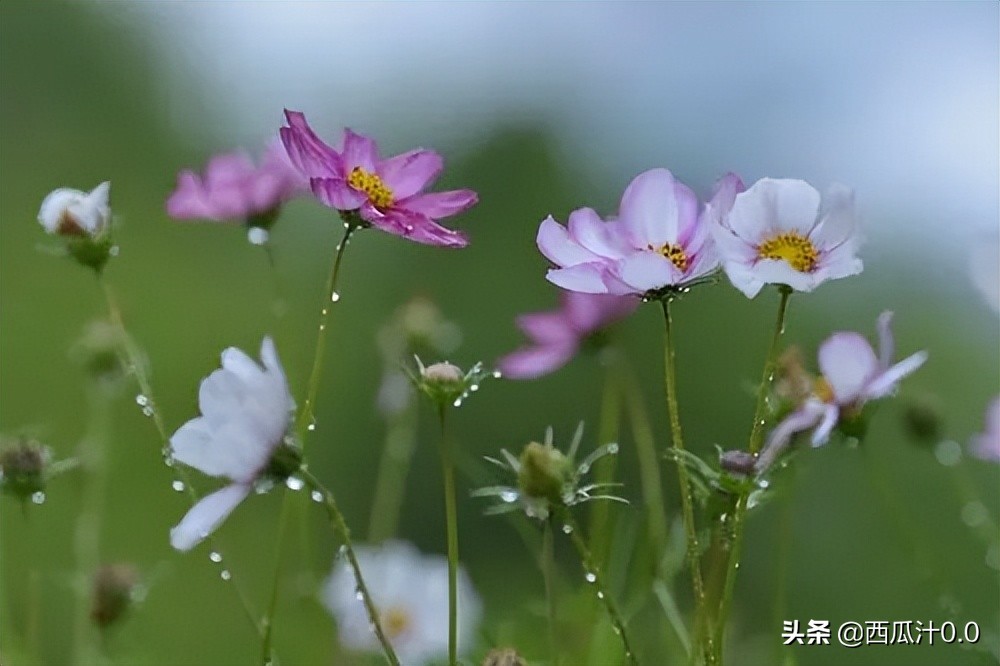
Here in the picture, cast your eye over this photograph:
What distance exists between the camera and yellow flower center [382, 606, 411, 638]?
0.49 m

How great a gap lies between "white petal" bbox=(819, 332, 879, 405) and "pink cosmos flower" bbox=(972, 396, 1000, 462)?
0.08 meters

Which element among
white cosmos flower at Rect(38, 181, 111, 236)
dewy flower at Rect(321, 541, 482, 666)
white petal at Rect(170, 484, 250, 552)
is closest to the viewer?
white petal at Rect(170, 484, 250, 552)

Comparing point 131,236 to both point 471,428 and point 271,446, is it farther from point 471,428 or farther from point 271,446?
point 271,446

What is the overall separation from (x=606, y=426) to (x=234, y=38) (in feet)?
1.67

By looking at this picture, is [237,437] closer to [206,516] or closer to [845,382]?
[206,516]

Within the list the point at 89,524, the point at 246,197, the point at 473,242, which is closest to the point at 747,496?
the point at 246,197

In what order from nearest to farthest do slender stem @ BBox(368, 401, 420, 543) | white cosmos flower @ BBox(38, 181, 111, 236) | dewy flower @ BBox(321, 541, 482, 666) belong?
1. white cosmos flower @ BBox(38, 181, 111, 236)
2. dewy flower @ BBox(321, 541, 482, 666)
3. slender stem @ BBox(368, 401, 420, 543)

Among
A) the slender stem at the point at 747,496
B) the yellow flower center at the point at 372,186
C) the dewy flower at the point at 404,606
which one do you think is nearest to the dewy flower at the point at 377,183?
the yellow flower center at the point at 372,186

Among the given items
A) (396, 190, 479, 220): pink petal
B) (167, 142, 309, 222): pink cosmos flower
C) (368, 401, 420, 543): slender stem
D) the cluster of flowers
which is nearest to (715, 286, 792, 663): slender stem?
the cluster of flowers

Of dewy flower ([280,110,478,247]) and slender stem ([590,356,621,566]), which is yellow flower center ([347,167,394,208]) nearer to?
dewy flower ([280,110,478,247])

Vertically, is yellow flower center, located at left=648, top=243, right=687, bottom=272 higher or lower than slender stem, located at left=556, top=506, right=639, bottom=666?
higher

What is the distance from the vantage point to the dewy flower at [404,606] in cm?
48

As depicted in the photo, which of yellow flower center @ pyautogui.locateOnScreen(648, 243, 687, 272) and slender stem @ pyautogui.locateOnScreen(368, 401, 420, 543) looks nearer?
yellow flower center @ pyautogui.locateOnScreen(648, 243, 687, 272)

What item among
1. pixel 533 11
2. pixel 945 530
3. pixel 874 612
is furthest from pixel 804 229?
pixel 533 11
